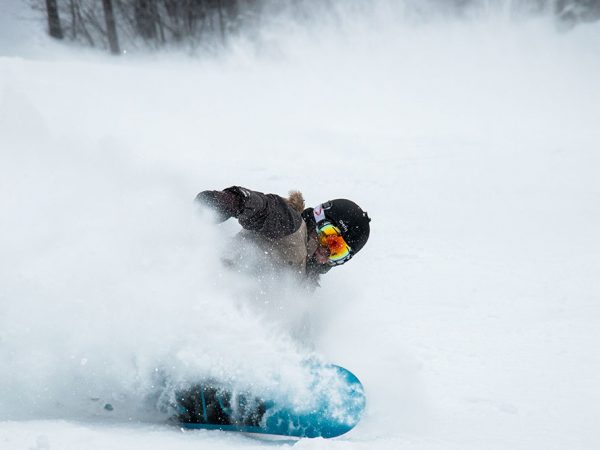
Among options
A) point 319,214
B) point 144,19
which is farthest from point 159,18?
point 319,214

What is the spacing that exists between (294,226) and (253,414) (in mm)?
1143

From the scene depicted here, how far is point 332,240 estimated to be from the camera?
3148mm

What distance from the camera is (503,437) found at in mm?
2443

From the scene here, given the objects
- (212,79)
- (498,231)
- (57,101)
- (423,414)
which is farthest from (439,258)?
(212,79)

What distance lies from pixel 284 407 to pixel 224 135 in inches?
198

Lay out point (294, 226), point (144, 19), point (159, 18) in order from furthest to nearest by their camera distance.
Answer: point (144, 19) → point (159, 18) → point (294, 226)

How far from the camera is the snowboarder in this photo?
8.68 feet

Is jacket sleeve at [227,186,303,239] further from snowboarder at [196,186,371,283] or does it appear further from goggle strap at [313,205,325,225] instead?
goggle strap at [313,205,325,225]

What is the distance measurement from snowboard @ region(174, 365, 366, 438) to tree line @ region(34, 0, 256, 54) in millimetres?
17686

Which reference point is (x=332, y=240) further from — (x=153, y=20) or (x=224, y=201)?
(x=153, y=20)

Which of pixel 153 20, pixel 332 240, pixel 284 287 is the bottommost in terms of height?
pixel 284 287

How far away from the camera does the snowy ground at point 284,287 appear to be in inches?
92.2

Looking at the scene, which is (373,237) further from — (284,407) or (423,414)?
(284,407)

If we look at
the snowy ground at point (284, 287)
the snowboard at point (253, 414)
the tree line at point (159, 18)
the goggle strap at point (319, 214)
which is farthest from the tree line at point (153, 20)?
the snowboard at point (253, 414)
